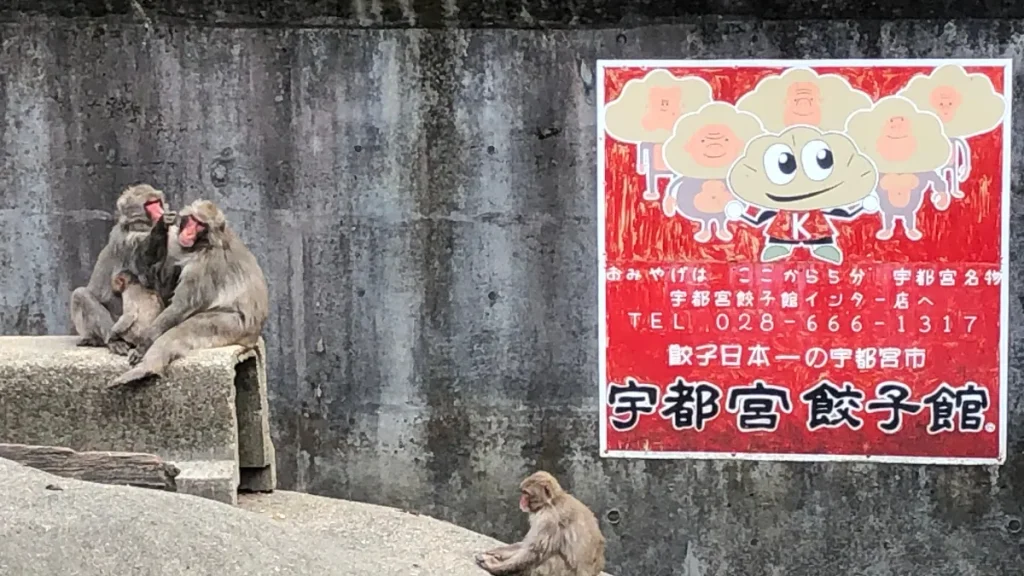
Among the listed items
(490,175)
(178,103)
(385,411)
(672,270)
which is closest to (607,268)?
(672,270)

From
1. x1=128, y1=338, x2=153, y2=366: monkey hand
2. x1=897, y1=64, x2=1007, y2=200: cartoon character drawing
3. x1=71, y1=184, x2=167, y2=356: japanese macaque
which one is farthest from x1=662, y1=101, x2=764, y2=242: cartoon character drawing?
x1=128, y1=338, x2=153, y2=366: monkey hand

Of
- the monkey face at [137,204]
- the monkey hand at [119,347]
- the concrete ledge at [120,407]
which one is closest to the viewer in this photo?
the concrete ledge at [120,407]

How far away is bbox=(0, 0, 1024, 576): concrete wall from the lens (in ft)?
24.2

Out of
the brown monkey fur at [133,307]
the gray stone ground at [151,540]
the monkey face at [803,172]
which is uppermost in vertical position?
the monkey face at [803,172]

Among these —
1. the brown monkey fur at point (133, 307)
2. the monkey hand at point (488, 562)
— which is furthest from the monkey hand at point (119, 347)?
the monkey hand at point (488, 562)

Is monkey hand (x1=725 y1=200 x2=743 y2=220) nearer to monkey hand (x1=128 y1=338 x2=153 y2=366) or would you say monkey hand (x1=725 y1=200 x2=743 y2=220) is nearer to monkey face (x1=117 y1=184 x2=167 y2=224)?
monkey face (x1=117 y1=184 x2=167 y2=224)

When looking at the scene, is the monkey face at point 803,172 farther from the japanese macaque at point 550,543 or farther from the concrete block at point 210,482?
the concrete block at point 210,482

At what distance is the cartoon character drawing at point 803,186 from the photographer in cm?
729

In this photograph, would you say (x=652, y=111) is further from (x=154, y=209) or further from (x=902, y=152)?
(x=154, y=209)

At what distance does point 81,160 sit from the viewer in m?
7.55

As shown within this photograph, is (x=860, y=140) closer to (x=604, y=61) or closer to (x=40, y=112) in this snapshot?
(x=604, y=61)

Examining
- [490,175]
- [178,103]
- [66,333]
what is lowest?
[66,333]

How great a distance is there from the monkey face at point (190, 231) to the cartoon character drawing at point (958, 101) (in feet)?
13.5

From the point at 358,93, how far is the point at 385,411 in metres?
1.98
